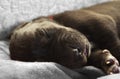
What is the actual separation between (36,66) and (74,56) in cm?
16

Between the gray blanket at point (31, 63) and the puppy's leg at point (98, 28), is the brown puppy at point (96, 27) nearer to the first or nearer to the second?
the puppy's leg at point (98, 28)

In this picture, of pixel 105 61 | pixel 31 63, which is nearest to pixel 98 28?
pixel 105 61

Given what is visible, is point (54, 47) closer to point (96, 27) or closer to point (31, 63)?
point (31, 63)

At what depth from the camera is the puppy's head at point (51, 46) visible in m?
1.33

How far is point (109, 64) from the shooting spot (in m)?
1.39

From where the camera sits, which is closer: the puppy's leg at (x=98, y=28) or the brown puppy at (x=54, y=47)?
the brown puppy at (x=54, y=47)

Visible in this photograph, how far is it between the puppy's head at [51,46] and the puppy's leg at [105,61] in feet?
0.28

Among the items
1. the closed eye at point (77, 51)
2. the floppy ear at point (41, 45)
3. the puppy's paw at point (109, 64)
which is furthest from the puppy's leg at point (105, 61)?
the floppy ear at point (41, 45)

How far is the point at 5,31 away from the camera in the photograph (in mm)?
1850

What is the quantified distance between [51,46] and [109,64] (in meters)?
0.25

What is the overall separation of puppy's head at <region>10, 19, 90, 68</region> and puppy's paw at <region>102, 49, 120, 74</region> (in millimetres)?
88

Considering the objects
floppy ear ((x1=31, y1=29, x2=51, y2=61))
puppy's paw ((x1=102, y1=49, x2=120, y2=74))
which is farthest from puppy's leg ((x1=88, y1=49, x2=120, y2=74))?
floppy ear ((x1=31, y1=29, x2=51, y2=61))

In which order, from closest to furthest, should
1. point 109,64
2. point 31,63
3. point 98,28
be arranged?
point 31,63 → point 109,64 → point 98,28

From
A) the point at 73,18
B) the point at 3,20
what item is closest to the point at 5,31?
the point at 3,20
